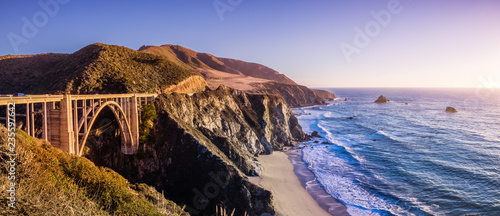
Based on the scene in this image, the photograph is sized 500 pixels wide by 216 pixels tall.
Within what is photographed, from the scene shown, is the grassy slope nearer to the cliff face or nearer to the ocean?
the cliff face

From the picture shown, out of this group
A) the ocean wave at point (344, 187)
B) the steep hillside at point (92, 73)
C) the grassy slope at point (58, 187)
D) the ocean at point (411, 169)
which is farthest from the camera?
the steep hillside at point (92, 73)

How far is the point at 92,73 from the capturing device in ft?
122

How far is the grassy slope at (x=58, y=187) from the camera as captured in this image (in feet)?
24.3

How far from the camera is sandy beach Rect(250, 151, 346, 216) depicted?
2573cm

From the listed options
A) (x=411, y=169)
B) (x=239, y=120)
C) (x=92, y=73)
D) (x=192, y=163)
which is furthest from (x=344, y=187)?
(x=92, y=73)

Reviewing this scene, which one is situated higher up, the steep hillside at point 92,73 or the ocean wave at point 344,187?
the steep hillside at point 92,73

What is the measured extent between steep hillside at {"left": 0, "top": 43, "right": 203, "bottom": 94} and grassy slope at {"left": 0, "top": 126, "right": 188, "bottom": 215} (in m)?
26.4

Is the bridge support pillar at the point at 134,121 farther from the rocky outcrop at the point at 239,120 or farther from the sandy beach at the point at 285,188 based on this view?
the sandy beach at the point at 285,188

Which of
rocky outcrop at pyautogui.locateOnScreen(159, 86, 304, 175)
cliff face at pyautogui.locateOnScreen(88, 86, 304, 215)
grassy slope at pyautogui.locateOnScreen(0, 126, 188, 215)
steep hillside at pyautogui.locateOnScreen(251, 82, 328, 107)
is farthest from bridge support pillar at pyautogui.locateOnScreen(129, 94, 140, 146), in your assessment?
steep hillside at pyautogui.locateOnScreen(251, 82, 328, 107)

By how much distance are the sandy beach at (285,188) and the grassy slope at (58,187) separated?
1576cm

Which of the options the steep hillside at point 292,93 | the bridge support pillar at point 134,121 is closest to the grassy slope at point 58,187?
the bridge support pillar at point 134,121

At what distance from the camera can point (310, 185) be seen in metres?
32.2

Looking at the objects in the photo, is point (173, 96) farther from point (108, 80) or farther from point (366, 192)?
point (366, 192)

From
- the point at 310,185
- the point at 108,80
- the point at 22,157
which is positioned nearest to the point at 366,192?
the point at 310,185
